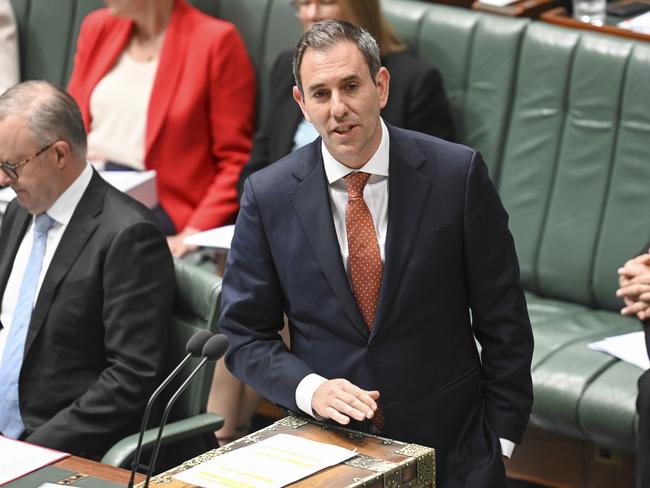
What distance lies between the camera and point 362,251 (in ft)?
8.54

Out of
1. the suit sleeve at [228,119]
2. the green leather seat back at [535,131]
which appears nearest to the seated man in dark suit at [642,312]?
the green leather seat back at [535,131]

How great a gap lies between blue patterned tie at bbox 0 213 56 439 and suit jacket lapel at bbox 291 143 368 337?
2.65 feet

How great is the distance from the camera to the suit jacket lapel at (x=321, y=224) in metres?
2.59

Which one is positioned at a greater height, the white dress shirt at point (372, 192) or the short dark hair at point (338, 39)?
the short dark hair at point (338, 39)

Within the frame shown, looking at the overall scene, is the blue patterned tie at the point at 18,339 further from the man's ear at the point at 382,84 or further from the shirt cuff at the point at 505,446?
the shirt cuff at the point at 505,446

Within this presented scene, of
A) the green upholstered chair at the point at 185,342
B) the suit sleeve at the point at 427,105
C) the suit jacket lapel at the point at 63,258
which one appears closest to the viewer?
the green upholstered chair at the point at 185,342

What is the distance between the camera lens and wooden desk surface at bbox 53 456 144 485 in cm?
249

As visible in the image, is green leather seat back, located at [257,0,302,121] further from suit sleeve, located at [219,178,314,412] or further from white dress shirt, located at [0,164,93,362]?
suit sleeve, located at [219,178,314,412]

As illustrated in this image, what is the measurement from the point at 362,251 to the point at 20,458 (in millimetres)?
765

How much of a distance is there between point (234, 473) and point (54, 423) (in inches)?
34.4

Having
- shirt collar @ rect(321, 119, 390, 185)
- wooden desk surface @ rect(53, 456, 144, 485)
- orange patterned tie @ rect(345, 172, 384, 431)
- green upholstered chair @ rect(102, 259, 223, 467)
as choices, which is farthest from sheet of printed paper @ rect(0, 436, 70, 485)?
shirt collar @ rect(321, 119, 390, 185)

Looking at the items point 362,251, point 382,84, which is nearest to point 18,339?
point 362,251

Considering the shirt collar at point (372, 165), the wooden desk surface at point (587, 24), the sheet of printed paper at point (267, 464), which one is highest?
the shirt collar at point (372, 165)

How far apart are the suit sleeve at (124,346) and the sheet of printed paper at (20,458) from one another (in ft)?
1.04
